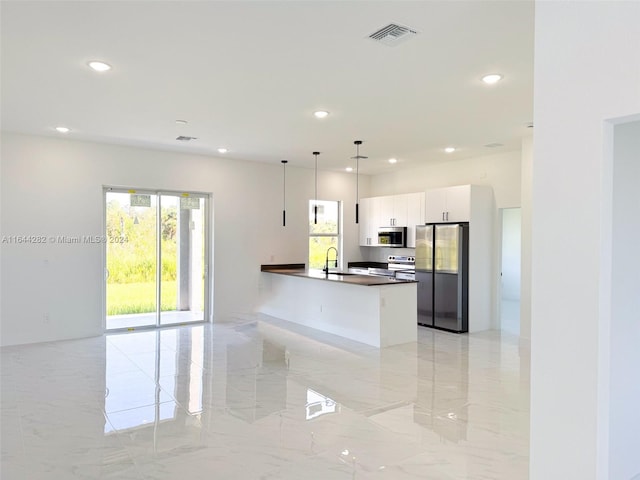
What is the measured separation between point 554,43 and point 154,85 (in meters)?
3.37

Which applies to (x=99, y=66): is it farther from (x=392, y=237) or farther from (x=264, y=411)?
(x=392, y=237)

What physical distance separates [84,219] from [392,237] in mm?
5296

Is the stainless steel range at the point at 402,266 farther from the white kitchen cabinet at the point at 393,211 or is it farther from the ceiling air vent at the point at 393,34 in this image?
the ceiling air vent at the point at 393,34

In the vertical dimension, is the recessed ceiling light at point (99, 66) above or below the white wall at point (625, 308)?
above

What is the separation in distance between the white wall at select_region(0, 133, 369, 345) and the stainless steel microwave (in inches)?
83.3

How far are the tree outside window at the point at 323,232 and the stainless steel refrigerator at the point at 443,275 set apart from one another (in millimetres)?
2169

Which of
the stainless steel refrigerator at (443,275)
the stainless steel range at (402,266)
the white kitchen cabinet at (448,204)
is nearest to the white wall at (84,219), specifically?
the stainless steel range at (402,266)

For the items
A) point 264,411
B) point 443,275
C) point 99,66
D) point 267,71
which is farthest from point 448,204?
point 99,66

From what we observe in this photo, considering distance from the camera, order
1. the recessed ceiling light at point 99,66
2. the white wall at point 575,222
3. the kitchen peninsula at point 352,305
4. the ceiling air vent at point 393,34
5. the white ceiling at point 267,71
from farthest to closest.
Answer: the kitchen peninsula at point 352,305, the recessed ceiling light at point 99,66, the ceiling air vent at point 393,34, the white ceiling at point 267,71, the white wall at point 575,222

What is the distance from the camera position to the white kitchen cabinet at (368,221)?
29.8 ft

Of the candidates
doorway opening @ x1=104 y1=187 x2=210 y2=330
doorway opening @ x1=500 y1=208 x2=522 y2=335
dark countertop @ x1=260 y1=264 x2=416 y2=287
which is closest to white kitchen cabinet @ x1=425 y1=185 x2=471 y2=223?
dark countertop @ x1=260 y1=264 x2=416 y2=287

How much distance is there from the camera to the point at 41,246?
628cm

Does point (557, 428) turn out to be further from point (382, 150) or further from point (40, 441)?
point (382, 150)

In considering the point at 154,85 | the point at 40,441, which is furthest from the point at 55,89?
the point at 40,441
